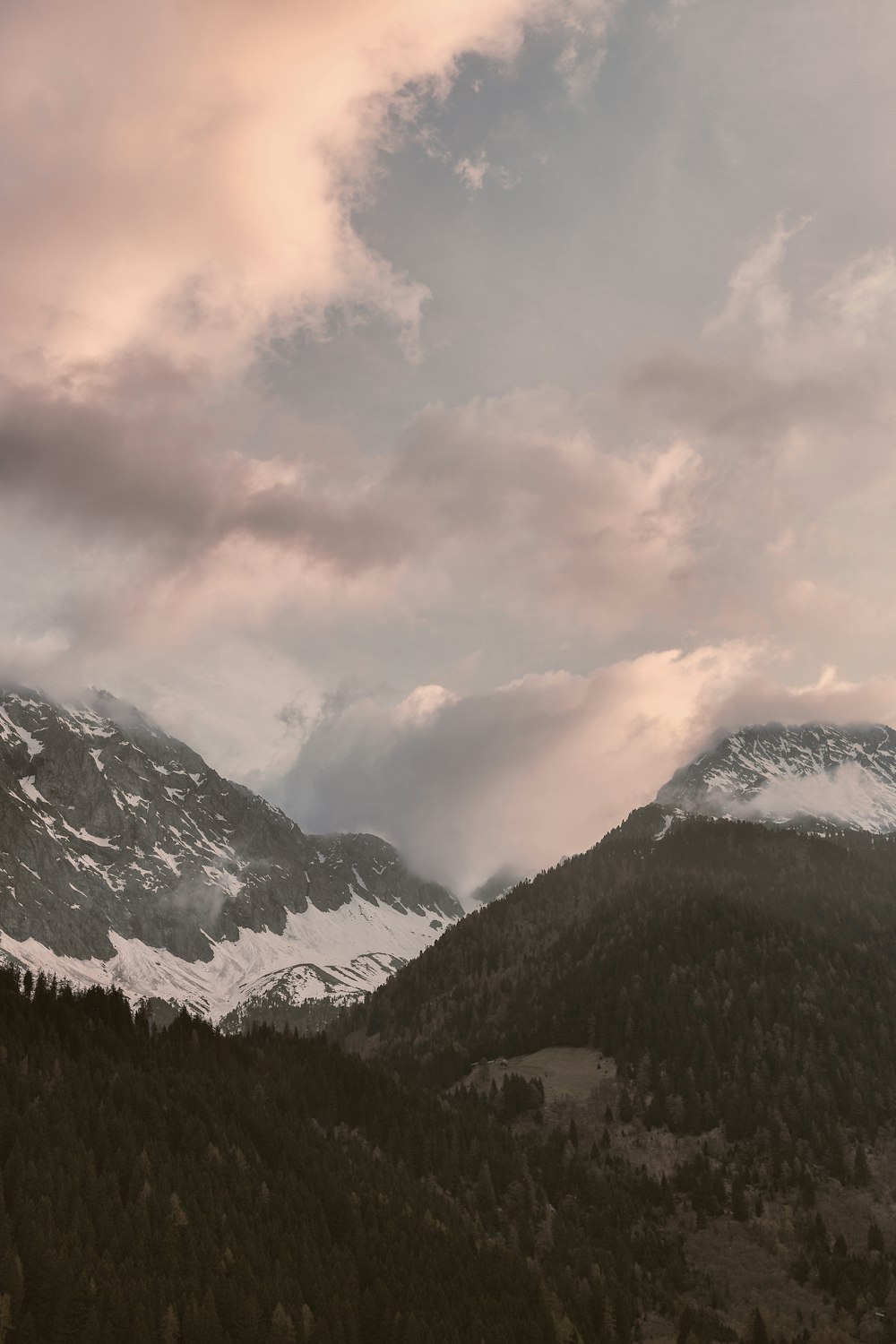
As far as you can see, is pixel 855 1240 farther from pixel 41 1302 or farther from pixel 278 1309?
pixel 41 1302

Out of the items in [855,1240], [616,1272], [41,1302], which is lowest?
[41,1302]

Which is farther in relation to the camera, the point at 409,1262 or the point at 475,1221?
the point at 475,1221

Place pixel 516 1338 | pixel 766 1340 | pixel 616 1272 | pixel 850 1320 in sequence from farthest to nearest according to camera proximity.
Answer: pixel 616 1272
pixel 850 1320
pixel 766 1340
pixel 516 1338

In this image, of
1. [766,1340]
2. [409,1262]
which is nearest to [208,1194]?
[409,1262]

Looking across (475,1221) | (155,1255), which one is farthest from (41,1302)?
(475,1221)

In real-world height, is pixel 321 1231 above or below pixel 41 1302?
above

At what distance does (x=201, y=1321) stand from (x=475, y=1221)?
74.0 metres

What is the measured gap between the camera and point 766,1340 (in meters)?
154

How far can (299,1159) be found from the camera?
648 feet

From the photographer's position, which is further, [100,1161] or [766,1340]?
[100,1161]

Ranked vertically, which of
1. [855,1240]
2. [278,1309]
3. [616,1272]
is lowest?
[278,1309]

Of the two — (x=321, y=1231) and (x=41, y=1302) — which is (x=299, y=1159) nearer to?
(x=321, y=1231)

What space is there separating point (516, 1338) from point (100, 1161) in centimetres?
7815

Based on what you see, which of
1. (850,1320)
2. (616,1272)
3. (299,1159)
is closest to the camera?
(850,1320)
